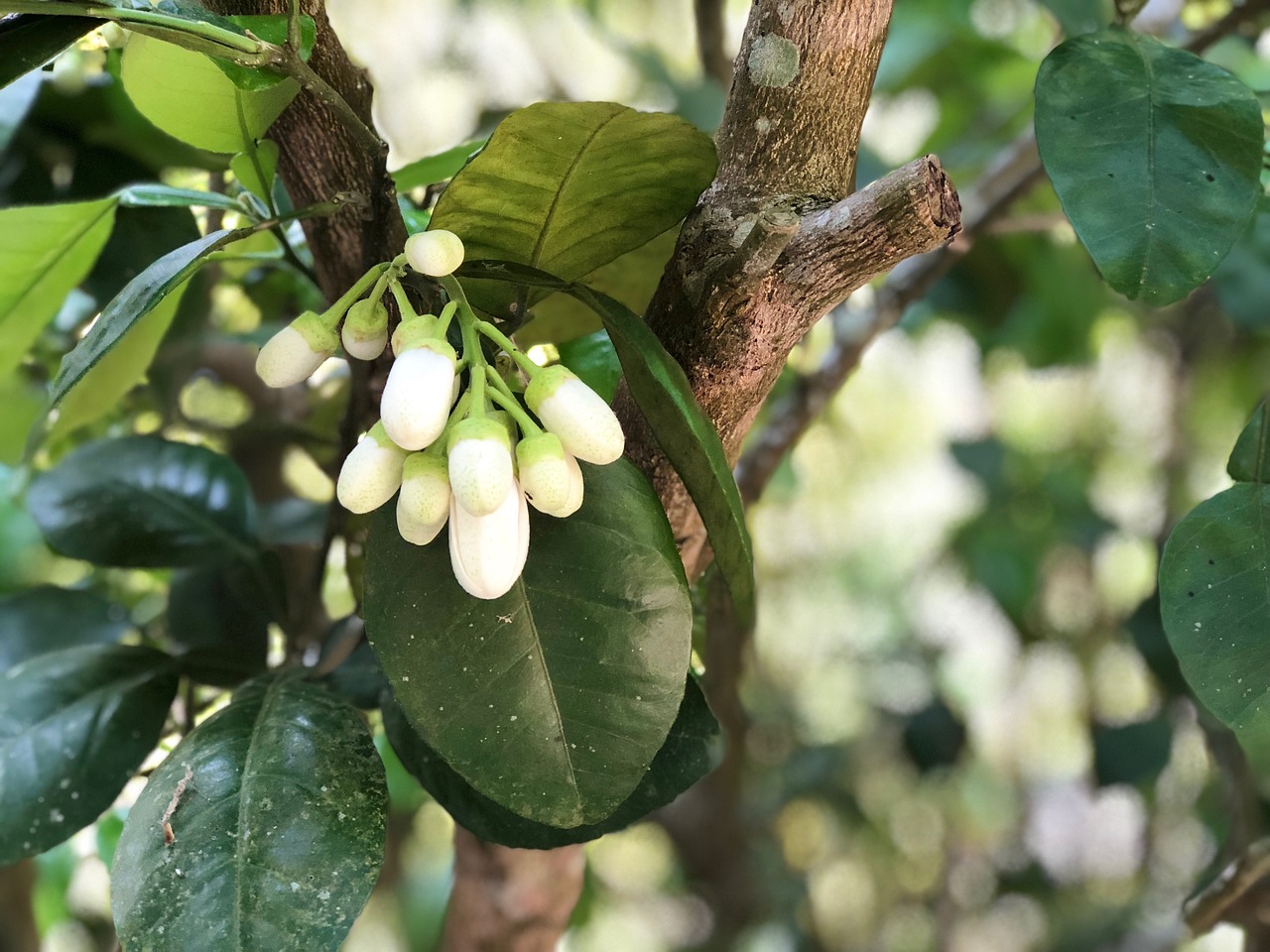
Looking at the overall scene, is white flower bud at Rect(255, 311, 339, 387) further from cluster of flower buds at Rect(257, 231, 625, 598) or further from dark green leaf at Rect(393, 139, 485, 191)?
dark green leaf at Rect(393, 139, 485, 191)

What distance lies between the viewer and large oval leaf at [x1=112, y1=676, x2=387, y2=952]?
12.4 inches

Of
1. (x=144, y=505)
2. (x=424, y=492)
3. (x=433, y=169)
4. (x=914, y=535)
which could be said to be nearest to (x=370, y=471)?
(x=424, y=492)

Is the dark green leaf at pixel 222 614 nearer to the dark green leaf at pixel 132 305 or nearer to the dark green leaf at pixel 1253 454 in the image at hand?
the dark green leaf at pixel 132 305

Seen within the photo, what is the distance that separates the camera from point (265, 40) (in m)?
0.32

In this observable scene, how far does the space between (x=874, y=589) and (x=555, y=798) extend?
4.83 feet

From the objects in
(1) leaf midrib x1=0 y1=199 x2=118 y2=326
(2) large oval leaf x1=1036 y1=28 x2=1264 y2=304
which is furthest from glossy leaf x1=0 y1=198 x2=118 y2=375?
(2) large oval leaf x1=1036 y1=28 x2=1264 y2=304

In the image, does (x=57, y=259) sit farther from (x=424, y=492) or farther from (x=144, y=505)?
(x=424, y=492)

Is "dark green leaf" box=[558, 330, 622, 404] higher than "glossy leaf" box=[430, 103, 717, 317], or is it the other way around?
"glossy leaf" box=[430, 103, 717, 317]

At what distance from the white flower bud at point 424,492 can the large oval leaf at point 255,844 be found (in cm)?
12

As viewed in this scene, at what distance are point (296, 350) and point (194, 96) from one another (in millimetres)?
116

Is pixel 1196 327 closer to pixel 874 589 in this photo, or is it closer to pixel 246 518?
pixel 874 589

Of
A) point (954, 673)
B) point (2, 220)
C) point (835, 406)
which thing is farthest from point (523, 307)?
point (954, 673)

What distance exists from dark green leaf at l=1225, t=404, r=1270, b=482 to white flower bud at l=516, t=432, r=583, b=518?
0.94 ft

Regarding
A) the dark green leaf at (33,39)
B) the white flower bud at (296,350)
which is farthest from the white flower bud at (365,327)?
the dark green leaf at (33,39)
